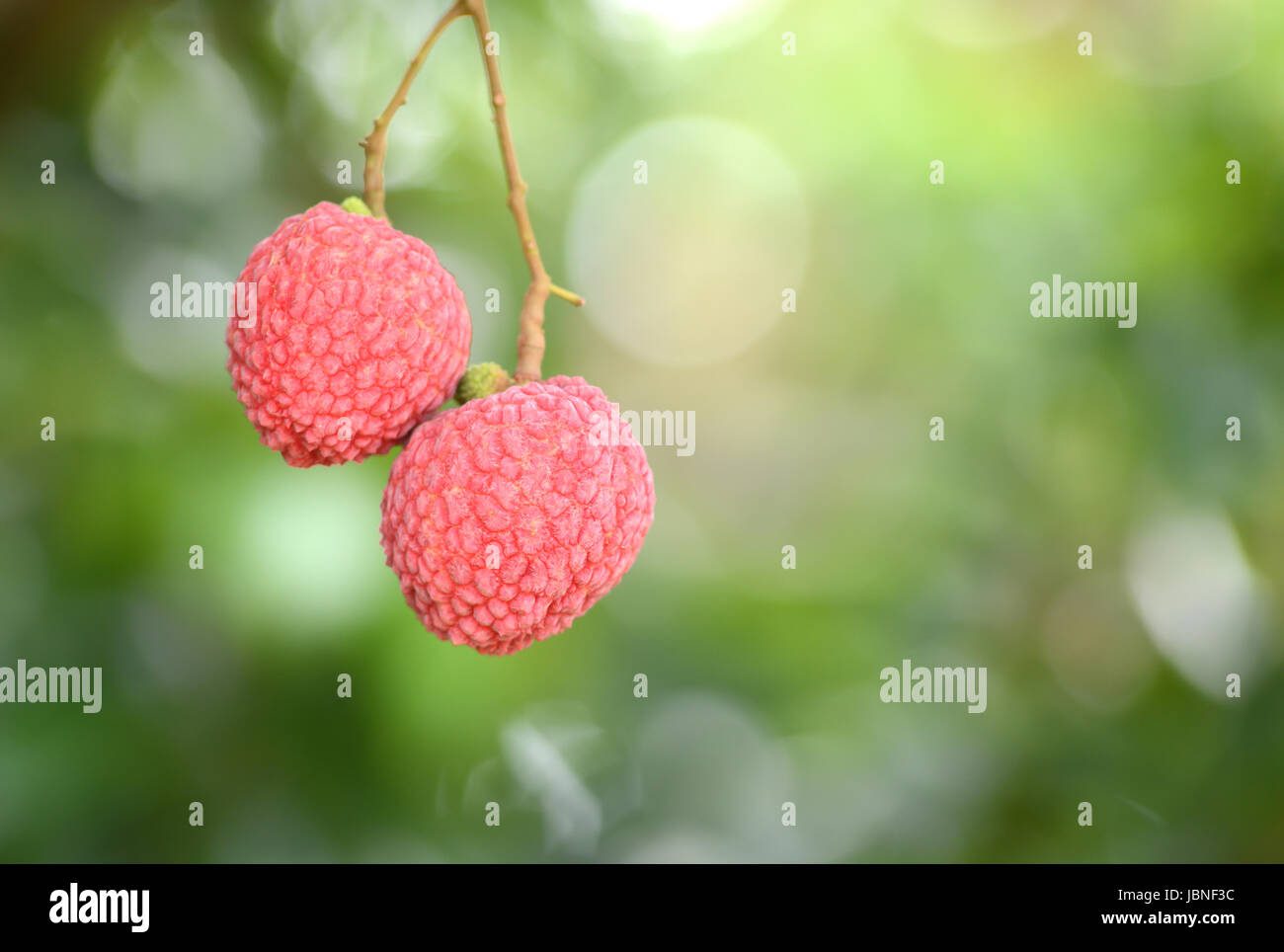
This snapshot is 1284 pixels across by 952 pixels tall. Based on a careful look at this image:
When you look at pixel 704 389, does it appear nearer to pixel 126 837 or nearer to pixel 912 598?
pixel 912 598

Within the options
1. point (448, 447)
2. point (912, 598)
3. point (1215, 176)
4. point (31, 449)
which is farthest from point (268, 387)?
point (1215, 176)

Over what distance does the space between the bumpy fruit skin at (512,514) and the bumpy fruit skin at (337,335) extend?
5cm

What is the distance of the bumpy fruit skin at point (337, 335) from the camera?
2.48 feet

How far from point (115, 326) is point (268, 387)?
904mm

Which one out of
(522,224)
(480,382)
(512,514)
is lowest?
(512,514)

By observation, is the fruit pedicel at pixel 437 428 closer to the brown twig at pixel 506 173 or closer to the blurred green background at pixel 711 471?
Result: the brown twig at pixel 506 173

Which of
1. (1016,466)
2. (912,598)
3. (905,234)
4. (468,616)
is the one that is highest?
(905,234)

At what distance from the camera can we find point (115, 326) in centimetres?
149

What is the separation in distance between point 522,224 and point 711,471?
3.87 feet

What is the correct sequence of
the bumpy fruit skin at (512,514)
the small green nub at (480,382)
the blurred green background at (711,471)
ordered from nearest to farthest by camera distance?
the bumpy fruit skin at (512,514) → the small green nub at (480,382) → the blurred green background at (711,471)

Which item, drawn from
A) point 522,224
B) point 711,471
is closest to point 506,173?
point 522,224

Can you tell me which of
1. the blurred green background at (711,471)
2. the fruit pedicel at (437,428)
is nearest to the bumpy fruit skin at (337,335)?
the fruit pedicel at (437,428)

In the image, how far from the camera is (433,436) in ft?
2.53

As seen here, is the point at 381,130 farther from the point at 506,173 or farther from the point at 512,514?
the point at 512,514
